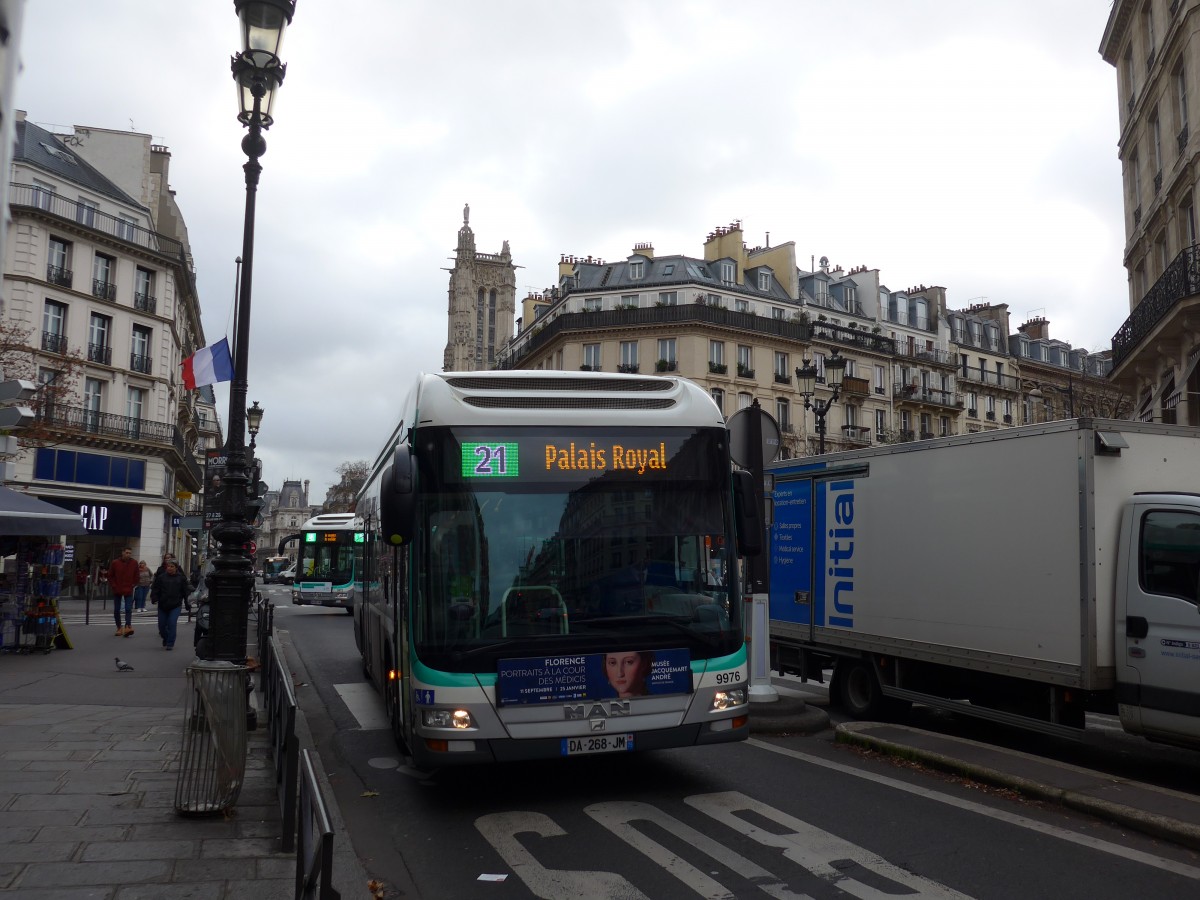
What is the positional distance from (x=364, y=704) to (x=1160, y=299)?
1763 centimetres

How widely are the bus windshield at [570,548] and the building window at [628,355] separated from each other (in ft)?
162

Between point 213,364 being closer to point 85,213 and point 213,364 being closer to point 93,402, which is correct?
point 93,402

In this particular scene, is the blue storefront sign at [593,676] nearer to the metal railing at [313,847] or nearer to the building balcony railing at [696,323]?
the metal railing at [313,847]

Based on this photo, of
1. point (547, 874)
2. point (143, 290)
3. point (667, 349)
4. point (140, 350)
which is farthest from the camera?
point (667, 349)

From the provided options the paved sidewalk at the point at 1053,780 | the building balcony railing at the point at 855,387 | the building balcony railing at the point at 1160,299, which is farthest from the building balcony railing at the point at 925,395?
the paved sidewalk at the point at 1053,780

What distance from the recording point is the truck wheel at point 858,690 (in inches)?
418

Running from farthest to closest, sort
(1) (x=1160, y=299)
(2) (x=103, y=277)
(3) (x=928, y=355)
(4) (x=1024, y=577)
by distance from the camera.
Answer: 1. (3) (x=928, y=355)
2. (2) (x=103, y=277)
3. (1) (x=1160, y=299)
4. (4) (x=1024, y=577)

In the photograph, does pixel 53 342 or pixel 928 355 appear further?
pixel 928 355

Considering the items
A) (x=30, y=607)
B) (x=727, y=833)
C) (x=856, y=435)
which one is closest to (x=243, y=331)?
(x=727, y=833)

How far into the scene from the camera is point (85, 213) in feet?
142

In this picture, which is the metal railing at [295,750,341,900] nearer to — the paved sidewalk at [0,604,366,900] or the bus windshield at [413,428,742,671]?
the paved sidewalk at [0,604,366,900]

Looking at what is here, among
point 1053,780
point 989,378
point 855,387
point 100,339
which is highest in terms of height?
point 989,378

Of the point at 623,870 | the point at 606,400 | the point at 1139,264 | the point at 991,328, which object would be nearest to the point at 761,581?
the point at 606,400

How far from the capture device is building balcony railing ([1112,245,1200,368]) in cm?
1841
